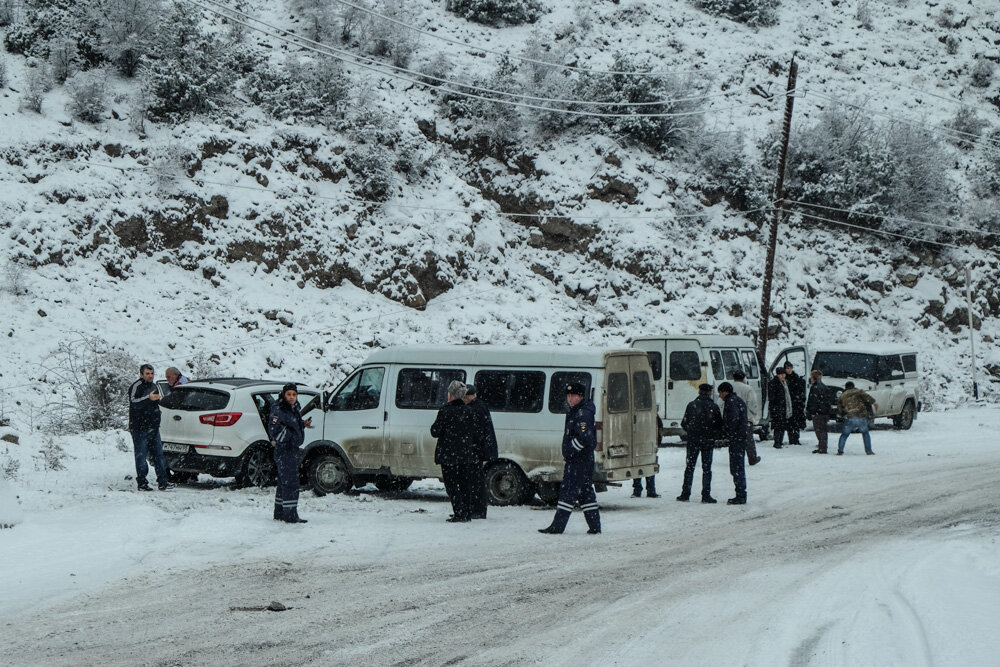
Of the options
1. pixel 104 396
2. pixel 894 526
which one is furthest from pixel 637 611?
pixel 104 396

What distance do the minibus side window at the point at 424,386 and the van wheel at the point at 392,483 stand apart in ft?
4.63

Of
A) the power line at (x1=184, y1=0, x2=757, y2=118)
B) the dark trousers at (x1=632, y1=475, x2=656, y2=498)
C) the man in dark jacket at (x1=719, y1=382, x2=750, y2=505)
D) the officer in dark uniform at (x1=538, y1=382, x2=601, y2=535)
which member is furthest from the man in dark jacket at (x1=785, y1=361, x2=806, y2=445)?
the power line at (x1=184, y1=0, x2=757, y2=118)

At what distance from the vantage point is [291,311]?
75.9ft

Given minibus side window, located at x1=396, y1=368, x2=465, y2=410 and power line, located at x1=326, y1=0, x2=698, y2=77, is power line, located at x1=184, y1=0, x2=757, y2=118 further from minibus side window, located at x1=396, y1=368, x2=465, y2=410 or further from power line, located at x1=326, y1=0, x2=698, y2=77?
minibus side window, located at x1=396, y1=368, x2=465, y2=410

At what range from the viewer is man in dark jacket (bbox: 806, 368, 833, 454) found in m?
19.5

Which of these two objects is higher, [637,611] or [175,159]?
[175,159]

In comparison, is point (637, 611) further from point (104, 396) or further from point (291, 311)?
point (291, 311)

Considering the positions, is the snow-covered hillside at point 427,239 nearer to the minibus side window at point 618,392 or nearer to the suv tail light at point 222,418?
the suv tail light at point 222,418

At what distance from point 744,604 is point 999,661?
196cm

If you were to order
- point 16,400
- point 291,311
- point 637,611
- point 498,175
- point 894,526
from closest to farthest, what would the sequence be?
point 637,611 → point 894,526 → point 16,400 → point 291,311 → point 498,175

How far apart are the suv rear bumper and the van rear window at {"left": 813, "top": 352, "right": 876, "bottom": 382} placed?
15904 mm

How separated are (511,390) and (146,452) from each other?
17.9 feet

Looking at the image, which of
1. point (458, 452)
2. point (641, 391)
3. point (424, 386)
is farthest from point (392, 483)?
point (641, 391)

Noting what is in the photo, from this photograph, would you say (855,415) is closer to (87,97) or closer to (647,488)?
(647,488)
